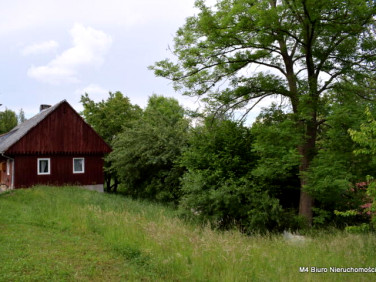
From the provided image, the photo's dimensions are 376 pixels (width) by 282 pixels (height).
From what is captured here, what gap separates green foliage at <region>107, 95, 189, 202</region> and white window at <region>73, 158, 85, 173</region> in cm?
252

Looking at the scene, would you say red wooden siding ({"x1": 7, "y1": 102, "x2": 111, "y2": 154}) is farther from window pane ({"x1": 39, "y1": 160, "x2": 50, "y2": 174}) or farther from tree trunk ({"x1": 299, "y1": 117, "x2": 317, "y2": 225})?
tree trunk ({"x1": 299, "y1": 117, "x2": 317, "y2": 225})

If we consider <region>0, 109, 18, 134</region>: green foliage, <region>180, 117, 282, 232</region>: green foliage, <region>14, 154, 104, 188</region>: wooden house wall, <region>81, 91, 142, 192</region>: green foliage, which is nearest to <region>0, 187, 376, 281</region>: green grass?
<region>180, 117, 282, 232</region>: green foliage

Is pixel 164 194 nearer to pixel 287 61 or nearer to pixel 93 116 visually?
pixel 287 61

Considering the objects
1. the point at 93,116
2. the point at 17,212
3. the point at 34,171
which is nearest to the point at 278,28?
the point at 17,212

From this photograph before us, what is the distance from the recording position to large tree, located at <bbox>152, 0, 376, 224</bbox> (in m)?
10.7

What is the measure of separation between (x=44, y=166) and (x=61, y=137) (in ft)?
8.25

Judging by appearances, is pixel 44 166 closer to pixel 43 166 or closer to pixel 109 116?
pixel 43 166

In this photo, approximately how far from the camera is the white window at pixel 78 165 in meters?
24.4

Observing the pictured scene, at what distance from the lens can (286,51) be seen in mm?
12844

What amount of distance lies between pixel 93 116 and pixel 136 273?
26409 millimetres

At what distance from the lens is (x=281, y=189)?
45.5 feet

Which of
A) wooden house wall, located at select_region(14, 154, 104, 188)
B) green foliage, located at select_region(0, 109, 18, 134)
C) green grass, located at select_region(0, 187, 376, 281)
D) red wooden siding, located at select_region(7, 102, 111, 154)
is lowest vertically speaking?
green grass, located at select_region(0, 187, 376, 281)

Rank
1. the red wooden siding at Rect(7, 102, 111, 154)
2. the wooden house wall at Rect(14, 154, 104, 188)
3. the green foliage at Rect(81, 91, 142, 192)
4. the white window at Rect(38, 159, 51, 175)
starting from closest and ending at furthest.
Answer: the wooden house wall at Rect(14, 154, 104, 188) < the red wooden siding at Rect(7, 102, 111, 154) < the white window at Rect(38, 159, 51, 175) < the green foliage at Rect(81, 91, 142, 192)

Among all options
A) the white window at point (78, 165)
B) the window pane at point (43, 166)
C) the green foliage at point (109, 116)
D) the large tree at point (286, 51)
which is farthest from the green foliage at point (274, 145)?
the green foliage at point (109, 116)
